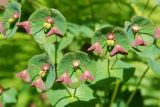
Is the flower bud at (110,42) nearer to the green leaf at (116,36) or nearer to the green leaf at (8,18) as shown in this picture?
the green leaf at (116,36)

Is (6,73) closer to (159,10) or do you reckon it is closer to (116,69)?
(116,69)

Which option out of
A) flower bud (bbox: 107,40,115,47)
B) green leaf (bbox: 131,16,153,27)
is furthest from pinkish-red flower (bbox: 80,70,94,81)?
green leaf (bbox: 131,16,153,27)

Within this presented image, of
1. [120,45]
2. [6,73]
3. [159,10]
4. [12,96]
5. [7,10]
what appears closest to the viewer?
[120,45]

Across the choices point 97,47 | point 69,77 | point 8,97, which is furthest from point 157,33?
point 8,97

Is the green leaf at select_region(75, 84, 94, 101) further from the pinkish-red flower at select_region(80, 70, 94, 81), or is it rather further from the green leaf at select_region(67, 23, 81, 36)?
the green leaf at select_region(67, 23, 81, 36)

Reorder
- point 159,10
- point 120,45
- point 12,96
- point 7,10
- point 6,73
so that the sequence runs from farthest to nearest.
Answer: point 159,10 < point 6,73 < point 12,96 < point 7,10 < point 120,45

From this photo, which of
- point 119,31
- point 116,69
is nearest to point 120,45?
point 119,31

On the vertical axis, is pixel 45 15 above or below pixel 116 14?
above

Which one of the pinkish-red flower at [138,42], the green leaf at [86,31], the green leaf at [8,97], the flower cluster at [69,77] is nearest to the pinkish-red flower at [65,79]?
the flower cluster at [69,77]
